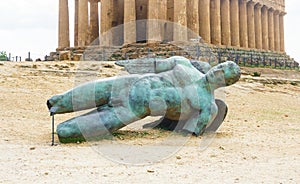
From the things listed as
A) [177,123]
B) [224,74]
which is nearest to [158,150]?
[177,123]

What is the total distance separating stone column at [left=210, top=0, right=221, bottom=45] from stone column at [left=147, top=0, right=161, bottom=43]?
31.3ft

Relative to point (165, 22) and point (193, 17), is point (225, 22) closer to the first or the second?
point (193, 17)

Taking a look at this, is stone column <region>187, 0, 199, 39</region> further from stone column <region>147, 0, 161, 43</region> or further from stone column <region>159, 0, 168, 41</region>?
stone column <region>147, 0, 161, 43</region>

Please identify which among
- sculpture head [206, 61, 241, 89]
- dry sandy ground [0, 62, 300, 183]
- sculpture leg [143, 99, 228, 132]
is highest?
sculpture head [206, 61, 241, 89]

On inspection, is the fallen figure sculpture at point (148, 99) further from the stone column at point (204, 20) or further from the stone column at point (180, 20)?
the stone column at point (204, 20)

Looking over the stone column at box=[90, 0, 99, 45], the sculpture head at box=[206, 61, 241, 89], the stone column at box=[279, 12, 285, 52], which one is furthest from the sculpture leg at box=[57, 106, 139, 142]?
the stone column at box=[279, 12, 285, 52]

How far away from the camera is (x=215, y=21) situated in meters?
45.1

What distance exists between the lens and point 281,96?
26.4 meters

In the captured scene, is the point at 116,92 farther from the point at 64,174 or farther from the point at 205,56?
the point at 205,56

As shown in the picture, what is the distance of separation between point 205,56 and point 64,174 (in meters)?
27.3

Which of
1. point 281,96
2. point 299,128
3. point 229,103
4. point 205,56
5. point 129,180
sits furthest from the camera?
point 205,56

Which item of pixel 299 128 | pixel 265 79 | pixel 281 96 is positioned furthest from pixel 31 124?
pixel 265 79

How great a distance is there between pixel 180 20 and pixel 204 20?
6241mm

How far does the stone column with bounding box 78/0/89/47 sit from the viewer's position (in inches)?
1650
